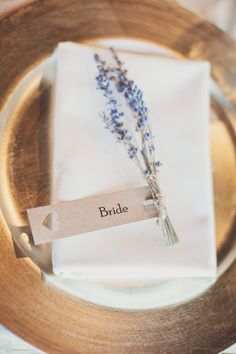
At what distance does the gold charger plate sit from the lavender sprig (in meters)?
0.09

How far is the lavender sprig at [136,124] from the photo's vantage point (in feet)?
2.35

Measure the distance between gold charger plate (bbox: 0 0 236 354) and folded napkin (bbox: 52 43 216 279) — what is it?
4cm

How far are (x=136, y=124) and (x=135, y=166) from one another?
63mm

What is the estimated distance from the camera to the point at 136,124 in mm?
742

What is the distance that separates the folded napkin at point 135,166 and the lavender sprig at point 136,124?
0.4 inches

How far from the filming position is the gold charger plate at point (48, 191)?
693 mm

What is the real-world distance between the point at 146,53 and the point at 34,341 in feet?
1.54

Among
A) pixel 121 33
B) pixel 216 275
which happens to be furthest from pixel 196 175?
pixel 121 33

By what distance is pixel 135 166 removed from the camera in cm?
73

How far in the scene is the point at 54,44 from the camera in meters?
0.78

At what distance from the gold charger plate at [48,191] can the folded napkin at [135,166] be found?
39mm

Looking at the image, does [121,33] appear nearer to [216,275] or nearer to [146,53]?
[146,53]

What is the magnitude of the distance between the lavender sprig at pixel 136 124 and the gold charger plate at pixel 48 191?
0.30ft

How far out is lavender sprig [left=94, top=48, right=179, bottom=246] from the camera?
2.35 feet
